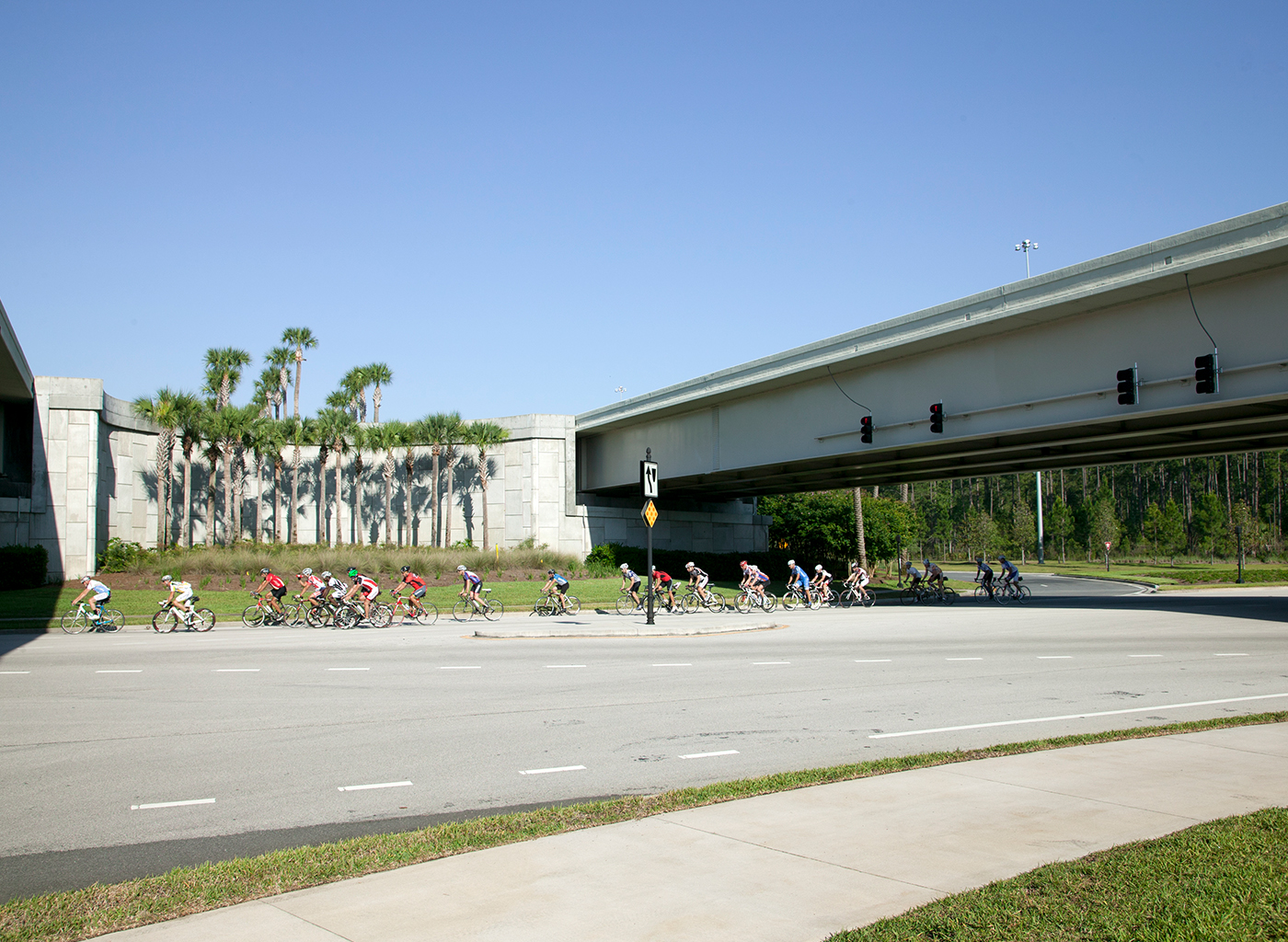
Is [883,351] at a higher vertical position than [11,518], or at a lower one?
higher

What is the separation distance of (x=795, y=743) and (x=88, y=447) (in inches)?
1479

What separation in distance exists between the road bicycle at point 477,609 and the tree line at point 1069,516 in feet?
95.9

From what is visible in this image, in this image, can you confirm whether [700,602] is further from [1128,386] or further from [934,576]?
[1128,386]

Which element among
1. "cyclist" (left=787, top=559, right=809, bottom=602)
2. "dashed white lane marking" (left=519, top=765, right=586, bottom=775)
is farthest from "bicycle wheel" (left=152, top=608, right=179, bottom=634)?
"cyclist" (left=787, top=559, right=809, bottom=602)

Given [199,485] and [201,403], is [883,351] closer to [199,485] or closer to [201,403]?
[201,403]

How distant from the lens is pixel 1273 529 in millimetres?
75375

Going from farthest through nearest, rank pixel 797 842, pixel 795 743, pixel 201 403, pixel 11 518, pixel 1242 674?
pixel 201 403 < pixel 11 518 < pixel 1242 674 < pixel 795 743 < pixel 797 842

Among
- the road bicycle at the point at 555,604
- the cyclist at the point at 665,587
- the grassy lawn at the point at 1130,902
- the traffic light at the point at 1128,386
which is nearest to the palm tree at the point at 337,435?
the road bicycle at the point at 555,604

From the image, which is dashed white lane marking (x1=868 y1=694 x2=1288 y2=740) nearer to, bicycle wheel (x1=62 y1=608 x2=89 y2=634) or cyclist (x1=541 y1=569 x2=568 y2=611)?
cyclist (x1=541 y1=569 x2=568 y2=611)

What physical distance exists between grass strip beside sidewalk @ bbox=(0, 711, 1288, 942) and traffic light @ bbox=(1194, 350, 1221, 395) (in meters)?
16.5

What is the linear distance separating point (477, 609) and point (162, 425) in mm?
21518

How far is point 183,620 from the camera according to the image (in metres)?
24.3

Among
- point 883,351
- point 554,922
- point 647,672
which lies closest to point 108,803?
point 554,922

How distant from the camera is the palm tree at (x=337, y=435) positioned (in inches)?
1954
